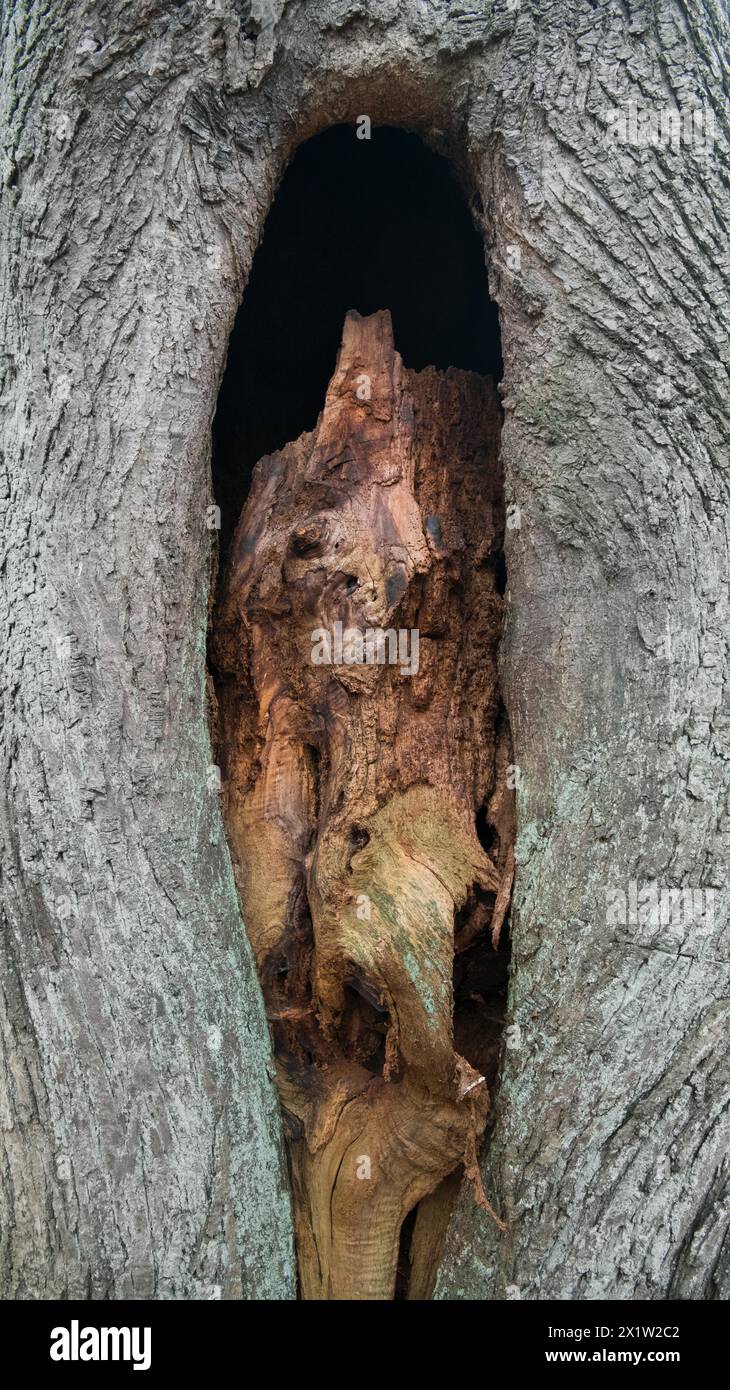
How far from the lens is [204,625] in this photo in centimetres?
228

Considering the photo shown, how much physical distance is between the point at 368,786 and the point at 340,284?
1665 millimetres

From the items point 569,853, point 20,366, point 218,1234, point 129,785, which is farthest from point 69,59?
point 218,1234

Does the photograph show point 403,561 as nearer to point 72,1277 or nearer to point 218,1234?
point 218,1234

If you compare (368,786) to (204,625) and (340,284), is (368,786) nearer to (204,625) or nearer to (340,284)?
(204,625)

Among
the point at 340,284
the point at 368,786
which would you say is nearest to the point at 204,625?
the point at 368,786

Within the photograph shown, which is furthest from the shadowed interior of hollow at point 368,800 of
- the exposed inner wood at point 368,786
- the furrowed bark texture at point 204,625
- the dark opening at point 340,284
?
the dark opening at point 340,284

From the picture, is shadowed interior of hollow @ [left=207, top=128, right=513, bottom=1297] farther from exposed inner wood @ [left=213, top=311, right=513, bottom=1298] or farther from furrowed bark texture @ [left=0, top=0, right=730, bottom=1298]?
furrowed bark texture @ [left=0, top=0, right=730, bottom=1298]

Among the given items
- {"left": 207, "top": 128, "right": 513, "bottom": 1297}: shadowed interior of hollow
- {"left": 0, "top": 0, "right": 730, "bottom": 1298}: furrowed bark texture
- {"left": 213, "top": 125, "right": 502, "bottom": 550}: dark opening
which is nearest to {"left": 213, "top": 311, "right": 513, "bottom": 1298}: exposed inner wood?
{"left": 207, "top": 128, "right": 513, "bottom": 1297}: shadowed interior of hollow

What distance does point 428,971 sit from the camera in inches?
85.3

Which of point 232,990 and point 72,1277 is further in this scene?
point 232,990

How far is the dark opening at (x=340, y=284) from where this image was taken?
9.52ft

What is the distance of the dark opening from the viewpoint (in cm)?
290

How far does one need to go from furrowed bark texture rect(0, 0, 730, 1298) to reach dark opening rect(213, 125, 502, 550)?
0.60 metres

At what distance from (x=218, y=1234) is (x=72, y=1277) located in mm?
285
